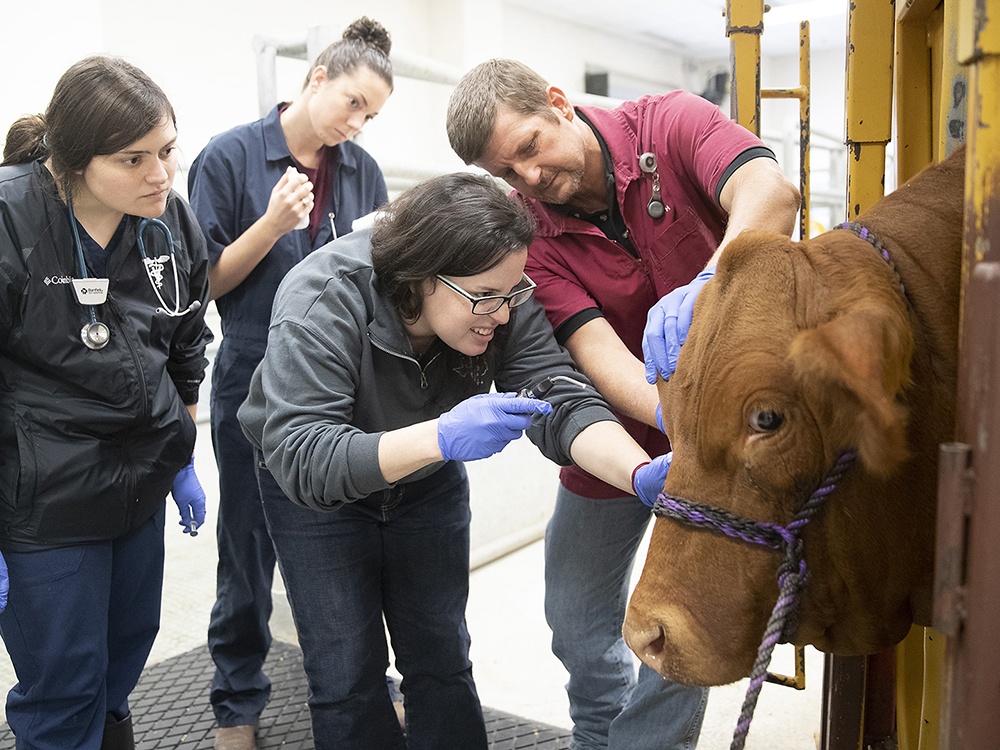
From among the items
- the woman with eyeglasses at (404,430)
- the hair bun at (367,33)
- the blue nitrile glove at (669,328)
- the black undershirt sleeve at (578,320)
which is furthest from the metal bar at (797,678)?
the hair bun at (367,33)

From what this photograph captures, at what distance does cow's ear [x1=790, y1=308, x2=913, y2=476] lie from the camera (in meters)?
0.80

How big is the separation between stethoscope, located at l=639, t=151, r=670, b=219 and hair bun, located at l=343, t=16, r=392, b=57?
1164mm

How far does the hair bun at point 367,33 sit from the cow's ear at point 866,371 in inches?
82.4

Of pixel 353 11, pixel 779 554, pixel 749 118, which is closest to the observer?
pixel 779 554

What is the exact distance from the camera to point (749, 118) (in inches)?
80.9

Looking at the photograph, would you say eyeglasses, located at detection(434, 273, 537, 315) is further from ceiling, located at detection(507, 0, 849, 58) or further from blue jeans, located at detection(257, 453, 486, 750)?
ceiling, located at detection(507, 0, 849, 58)

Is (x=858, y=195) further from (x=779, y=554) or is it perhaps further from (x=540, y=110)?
(x=779, y=554)

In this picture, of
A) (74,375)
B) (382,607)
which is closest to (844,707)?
(382,607)

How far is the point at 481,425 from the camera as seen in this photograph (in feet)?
5.09

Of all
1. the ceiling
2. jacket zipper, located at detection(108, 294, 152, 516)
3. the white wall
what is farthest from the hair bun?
the ceiling

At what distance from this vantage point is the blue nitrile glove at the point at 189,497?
2.37 meters

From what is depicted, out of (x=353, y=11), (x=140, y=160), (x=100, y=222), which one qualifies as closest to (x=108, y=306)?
(x=100, y=222)

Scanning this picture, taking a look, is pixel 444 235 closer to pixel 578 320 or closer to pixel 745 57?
pixel 578 320

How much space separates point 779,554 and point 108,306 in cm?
151
